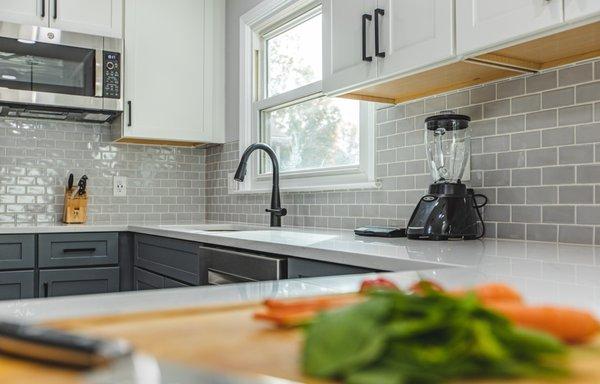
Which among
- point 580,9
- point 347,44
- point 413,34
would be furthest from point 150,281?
point 580,9

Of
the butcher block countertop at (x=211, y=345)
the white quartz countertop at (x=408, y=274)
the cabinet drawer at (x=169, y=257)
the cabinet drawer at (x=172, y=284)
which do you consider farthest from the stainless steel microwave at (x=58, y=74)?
the butcher block countertop at (x=211, y=345)

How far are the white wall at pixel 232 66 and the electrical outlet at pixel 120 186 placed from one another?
70 centimetres

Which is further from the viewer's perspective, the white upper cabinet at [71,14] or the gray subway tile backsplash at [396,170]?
the white upper cabinet at [71,14]

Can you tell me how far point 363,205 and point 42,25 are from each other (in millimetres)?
2022

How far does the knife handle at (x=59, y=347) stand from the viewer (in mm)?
386

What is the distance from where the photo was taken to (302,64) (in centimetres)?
305

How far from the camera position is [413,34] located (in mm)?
1743

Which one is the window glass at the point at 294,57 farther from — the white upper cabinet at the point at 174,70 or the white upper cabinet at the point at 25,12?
the white upper cabinet at the point at 25,12

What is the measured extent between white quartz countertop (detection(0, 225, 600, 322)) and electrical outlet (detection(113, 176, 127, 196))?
189 centimetres

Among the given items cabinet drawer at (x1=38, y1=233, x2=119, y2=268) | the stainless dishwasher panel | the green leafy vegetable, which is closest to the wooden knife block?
cabinet drawer at (x1=38, y1=233, x2=119, y2=268)

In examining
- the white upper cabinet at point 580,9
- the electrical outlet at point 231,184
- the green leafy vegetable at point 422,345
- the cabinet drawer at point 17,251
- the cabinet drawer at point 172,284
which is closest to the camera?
the green leafy vegetable at point 422,345

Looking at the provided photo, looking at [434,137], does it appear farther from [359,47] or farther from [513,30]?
[513,30]

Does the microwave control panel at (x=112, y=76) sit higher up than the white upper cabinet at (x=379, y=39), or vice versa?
the microwave control panel at (x=112, y=76)

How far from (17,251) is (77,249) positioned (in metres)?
0.28
